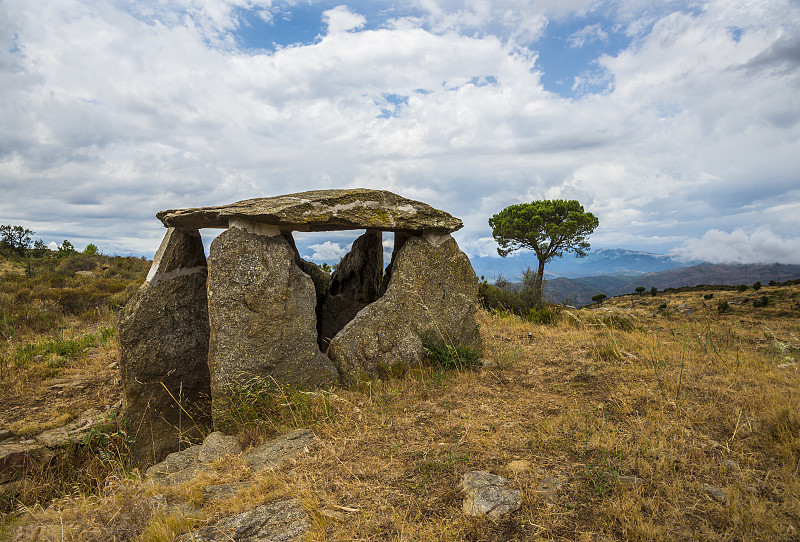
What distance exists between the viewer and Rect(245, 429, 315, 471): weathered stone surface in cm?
470

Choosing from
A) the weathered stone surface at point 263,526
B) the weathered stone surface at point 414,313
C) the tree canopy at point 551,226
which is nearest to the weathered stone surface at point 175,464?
the weathered stone surface at point 263,526

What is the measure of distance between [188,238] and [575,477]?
696 cm

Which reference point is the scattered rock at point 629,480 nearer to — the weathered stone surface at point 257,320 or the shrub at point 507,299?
the weathered stone surface at point 257,320

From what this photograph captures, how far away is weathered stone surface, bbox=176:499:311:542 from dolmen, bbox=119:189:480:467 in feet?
9.09

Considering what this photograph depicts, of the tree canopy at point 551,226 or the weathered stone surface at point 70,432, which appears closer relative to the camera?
the weathered stone surface at point 70,432

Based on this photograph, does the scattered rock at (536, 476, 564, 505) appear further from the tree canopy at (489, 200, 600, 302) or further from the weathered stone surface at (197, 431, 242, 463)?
the tree canopy at (489, 200, 600, 302)

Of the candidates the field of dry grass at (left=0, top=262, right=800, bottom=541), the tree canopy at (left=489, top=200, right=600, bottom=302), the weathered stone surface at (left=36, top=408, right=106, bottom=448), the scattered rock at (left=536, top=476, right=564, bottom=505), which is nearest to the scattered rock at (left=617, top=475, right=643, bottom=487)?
the field of dry grass at (left=0, top=262, right=800, bottom=541)

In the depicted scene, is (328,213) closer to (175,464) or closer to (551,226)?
(175,464)

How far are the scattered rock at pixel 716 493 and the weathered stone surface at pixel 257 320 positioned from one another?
4684mm

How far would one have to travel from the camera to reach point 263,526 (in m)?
3.51

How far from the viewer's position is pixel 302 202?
685 cm

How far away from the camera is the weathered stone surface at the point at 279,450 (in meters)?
4.70

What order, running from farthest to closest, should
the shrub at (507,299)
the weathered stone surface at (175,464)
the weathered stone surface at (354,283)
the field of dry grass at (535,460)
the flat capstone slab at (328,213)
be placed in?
the shrub at (507,299) → the weathered stone surface at (354,283) → the flat capstone slab at (328,213) → the weathered stone surface at (175,464) → the field of dry grass at (535,460)

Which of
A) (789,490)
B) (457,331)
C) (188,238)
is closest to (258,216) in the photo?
(188,238)
